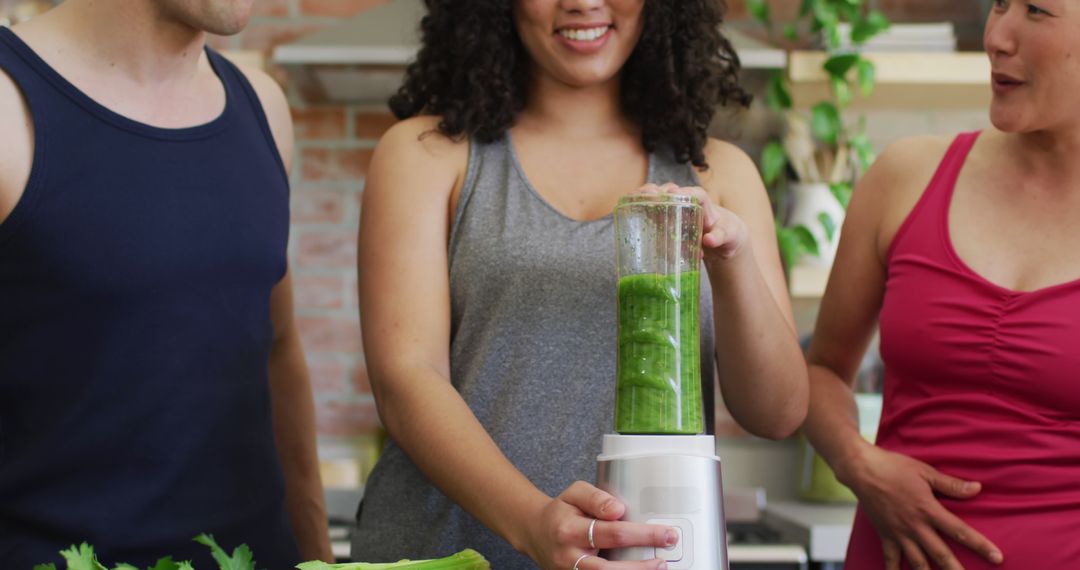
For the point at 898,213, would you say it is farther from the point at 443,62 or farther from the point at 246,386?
the point at 246,386

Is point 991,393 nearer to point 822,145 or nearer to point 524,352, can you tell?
point 524,352

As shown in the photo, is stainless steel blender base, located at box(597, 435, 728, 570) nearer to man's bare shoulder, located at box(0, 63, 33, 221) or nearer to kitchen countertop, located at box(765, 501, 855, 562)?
man's bare shoulder, located at box(0, 63, 33, 221)

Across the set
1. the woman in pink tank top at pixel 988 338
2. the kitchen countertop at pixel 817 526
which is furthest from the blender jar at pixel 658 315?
the kitchen countertop at pixel 817 526

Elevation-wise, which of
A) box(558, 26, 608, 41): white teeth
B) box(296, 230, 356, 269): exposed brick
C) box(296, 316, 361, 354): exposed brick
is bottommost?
box(296, 316, 361, 354): exposed brick

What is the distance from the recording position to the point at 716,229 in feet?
3.24

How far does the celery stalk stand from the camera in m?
0.89

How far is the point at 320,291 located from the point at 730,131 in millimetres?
1005

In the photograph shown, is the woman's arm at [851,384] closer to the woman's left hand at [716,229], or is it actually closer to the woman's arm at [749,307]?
the woman's arm at [749,307]

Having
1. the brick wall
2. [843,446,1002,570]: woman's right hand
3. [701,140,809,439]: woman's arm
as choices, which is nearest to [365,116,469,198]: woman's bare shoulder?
[701,140,809,439]: woman's arm

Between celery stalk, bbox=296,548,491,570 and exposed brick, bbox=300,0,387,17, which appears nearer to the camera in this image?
celery stalk, bbox=296,548,491,570

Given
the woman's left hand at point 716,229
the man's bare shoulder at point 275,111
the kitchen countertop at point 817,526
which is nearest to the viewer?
the woman's left hand at point 716,229

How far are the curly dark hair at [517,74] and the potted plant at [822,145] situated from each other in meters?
1.21

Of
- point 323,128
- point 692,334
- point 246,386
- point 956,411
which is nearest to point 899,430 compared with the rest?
point 956,411

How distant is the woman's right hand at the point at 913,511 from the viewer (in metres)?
1.20
